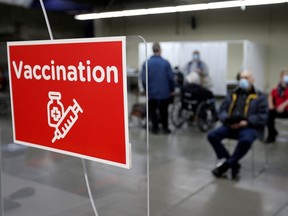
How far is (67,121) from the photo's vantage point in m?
1.25

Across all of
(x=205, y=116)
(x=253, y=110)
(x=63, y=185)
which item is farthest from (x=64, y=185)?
(x=205, y=116)

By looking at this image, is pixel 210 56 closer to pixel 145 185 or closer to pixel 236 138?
pixel 236 138

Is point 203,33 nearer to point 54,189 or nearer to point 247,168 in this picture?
point 247,168

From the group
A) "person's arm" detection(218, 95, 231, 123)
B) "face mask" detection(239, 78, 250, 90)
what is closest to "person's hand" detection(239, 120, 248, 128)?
"person's arm" detection(218, 95, 231, 123)

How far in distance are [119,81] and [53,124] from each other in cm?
37

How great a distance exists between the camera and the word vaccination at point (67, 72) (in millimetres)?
1116

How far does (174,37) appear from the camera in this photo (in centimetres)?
957

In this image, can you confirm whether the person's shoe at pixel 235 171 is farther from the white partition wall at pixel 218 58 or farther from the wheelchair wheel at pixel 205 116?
the white partition wall at pixel 218 58

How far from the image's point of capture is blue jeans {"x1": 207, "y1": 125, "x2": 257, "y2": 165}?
130 inches

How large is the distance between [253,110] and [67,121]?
8.38ft

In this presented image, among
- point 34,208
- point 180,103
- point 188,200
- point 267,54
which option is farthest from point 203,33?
point 34,208

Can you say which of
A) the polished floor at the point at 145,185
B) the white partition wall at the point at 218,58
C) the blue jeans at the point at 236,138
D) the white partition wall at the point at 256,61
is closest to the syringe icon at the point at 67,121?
the polished floor at the point at 145,185

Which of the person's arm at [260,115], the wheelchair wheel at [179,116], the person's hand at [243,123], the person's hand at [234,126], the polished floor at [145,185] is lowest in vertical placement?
the polished floor at [145,185]

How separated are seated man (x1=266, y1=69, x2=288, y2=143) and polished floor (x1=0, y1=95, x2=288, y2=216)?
0.44 metres
